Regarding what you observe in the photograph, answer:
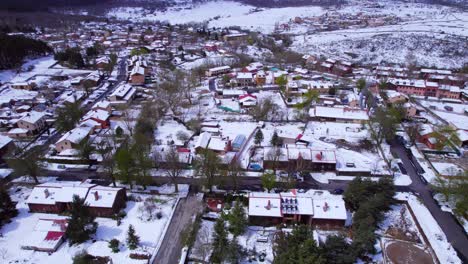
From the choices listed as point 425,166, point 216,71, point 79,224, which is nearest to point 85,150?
point 79,224

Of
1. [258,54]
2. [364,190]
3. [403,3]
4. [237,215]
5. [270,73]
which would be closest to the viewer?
[237,215]

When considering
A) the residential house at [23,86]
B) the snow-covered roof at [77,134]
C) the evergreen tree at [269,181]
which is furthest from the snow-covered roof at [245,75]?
the residential house at [23,86]

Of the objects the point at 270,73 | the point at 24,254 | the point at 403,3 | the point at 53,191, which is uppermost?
the point at 403,3

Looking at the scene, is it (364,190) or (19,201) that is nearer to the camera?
(364,190)

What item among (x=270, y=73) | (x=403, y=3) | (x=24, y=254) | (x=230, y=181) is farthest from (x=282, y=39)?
(x=403, y=3)

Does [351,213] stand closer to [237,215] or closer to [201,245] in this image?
[237,215]

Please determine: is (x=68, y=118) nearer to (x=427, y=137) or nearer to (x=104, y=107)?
(x=104, y=107)

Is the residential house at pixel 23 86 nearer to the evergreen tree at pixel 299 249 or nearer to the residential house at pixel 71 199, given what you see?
the residential house at pixel 71 199
